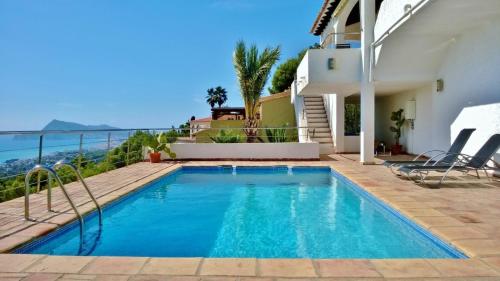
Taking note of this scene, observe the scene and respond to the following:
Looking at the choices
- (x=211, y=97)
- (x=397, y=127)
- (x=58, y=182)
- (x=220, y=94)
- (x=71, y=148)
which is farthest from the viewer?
(x=211, y=97)

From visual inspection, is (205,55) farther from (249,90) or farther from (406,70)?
(406,70)

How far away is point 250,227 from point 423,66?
327 inches

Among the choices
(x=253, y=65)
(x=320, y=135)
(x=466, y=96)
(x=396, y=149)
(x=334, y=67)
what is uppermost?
(x=253, y=65)

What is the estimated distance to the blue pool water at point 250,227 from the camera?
4.24 metres

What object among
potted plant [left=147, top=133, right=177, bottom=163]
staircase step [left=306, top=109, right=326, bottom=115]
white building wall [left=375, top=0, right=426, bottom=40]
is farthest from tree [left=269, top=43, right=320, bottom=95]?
white building wall [left=375, top=0, right=426, bottom=40]

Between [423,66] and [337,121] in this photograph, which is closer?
[423,66]

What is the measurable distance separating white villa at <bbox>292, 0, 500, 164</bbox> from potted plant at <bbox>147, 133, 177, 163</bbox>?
5.48 m

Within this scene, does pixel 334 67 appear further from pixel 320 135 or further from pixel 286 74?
pixel 286 74

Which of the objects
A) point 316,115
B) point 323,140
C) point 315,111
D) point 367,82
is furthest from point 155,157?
point 315,111

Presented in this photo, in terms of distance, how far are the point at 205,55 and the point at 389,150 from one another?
982 inches

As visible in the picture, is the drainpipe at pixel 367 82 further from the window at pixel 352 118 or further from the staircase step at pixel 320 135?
the window at pixel 352 118

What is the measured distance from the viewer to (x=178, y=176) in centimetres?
1034

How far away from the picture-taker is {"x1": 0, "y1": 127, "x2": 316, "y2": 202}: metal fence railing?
601 cm

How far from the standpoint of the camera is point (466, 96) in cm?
921
